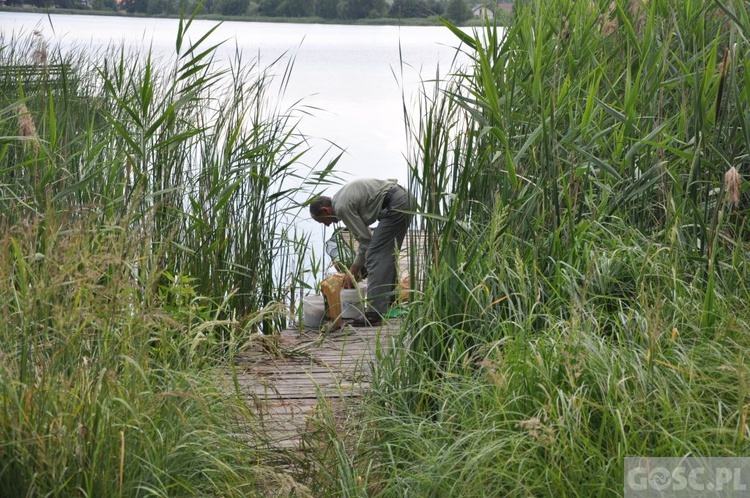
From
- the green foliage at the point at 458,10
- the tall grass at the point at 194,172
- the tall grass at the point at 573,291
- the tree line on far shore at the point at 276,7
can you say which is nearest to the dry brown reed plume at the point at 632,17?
the tall grass at the point at 573,291

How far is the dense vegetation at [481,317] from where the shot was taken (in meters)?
2.42

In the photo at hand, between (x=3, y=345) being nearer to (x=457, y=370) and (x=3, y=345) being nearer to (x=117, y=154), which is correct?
(x=457, y=370)

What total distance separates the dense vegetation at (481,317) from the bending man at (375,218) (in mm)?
953

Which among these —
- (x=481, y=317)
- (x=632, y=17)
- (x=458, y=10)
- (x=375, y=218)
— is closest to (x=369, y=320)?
(x=375, y=218)

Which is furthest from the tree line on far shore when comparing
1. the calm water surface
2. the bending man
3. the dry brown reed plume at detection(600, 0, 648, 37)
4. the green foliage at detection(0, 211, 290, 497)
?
the green foliage at detection(0, 211, 290, 497)

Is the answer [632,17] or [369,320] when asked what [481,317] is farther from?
[369,320]

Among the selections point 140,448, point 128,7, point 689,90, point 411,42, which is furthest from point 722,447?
point 411,42

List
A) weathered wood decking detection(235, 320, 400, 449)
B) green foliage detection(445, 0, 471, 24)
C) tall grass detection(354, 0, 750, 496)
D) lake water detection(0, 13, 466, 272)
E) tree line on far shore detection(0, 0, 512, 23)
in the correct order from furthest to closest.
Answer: lake water detection(0, 13, 466, 272), tree line on far shore detection(0, 0, 512, 23), green foliage detection(445, 0, 471, 24), weathered wood decking detection(235, 320, 400, 449), tall grass detection(354, 0, 750, 496)

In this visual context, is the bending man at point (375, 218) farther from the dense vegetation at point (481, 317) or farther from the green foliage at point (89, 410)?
the green foliage at point (89, 410)

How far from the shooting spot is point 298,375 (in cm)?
460

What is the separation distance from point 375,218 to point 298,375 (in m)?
1.83

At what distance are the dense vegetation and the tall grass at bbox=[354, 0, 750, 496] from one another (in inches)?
0.6

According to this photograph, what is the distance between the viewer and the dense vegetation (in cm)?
242

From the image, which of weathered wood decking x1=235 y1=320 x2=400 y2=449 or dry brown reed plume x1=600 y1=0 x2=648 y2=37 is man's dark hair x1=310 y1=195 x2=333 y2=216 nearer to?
weathered wood decking x1=235 y1=320 x2=400 y2=449
